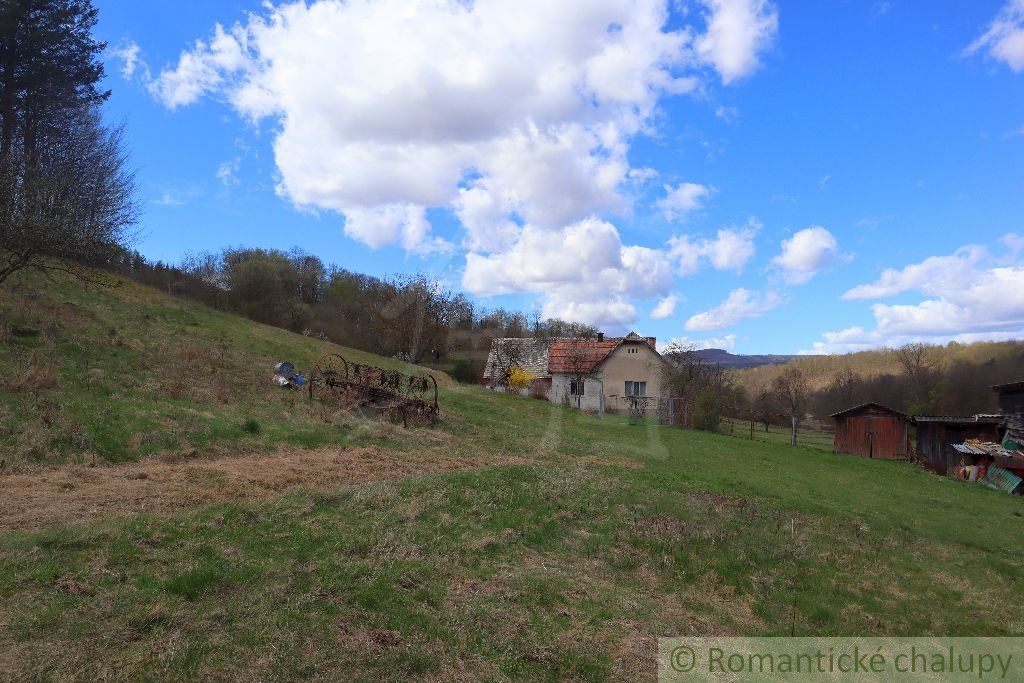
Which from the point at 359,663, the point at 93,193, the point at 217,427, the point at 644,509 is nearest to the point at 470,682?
the point at 359,663

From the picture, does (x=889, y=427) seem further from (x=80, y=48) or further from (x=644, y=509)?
(x=80, y=48)

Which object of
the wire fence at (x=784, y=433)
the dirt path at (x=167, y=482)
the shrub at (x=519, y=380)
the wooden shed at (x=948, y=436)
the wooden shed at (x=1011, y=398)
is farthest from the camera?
the shrub at (x=519, y=380)

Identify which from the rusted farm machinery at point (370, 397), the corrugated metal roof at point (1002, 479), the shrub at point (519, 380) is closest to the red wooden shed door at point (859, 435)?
the corrugated metal roof at point (1002, 479)

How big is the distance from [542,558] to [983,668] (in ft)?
16.1

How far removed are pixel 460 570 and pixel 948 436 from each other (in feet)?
110

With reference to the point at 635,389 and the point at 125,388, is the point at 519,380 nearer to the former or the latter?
the point at 635,389

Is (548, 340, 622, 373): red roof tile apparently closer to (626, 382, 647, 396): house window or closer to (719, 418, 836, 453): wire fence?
(626, 382, 647, 396): house window

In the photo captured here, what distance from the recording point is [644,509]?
10703mm

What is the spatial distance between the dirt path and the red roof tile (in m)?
30.6

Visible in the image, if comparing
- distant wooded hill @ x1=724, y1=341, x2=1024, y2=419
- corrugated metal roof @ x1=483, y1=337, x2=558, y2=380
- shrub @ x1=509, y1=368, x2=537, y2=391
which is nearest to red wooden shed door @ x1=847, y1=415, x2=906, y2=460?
distant wooded hill @ x1=724, y1=341, x2=1024, y2=419

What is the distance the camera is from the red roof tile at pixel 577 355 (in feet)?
141

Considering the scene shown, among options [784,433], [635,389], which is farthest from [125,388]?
[784,433]

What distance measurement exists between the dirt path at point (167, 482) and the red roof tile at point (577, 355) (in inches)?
1205

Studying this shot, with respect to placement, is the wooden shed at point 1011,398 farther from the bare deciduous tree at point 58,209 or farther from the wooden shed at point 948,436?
the bare deciduous tree at point 58,209
